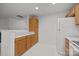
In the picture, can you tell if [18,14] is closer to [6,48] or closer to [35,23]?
[35,23]

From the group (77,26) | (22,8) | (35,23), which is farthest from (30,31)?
(77,26)

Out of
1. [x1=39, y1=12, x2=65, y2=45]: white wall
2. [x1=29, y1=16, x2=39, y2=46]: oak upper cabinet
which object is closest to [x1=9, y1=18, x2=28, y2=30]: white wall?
[x1=29, y1=16, x2=39, y2=46]: oak upper cabinet

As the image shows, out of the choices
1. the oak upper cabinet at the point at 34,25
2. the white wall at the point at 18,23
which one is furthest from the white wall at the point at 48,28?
the white wall at the point at 18,23

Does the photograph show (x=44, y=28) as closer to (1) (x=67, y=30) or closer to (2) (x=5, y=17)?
(1) (x=67, y=30)

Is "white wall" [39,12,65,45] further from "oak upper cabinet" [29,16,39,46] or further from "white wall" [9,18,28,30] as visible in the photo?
"white wall" [9,18,28,30]

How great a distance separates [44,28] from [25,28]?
198 millimetres

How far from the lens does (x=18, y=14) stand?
0.90 meters

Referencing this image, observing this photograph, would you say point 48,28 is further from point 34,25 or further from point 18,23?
point 18,23

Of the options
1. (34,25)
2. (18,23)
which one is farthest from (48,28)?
(18,23)

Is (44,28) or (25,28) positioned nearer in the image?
(44,28)

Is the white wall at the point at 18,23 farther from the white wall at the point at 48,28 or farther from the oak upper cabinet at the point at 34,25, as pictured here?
the white wall at the point at 48,28

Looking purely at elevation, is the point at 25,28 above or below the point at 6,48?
above

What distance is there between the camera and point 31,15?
896mm

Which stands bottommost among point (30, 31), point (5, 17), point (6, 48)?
point (6, 48)
